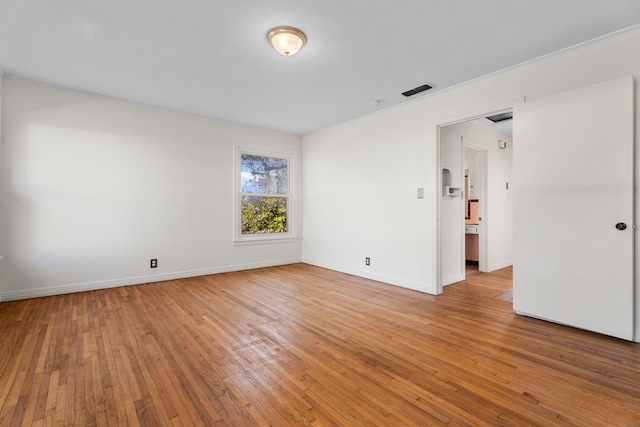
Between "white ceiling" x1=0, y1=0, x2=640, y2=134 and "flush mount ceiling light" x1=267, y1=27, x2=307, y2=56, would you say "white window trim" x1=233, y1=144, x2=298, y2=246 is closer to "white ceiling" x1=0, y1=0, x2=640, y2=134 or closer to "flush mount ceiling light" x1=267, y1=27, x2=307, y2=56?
"white ceiling" x1=0, y1=0, x2=640, y2=134

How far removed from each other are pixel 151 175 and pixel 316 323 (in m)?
3.31

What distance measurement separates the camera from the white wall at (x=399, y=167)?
2.70 m

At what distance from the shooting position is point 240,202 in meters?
5.20

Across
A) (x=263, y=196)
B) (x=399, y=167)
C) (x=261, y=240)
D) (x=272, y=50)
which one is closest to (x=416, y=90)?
(x=399, y=167)

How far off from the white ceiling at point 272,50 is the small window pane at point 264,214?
2.11 m

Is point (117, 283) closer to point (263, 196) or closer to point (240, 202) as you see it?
point (240, 202)

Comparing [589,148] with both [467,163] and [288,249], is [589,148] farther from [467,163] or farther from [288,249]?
[288,249]

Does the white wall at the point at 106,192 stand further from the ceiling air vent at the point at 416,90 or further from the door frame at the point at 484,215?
the door frame at the point at 484,215

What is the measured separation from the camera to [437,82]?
3404 millimetres

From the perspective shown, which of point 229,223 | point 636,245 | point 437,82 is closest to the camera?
point 636,245

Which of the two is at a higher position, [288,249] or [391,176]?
[391,176]

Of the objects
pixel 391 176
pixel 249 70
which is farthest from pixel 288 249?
pixel 249 70

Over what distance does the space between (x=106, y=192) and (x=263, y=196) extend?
7.87 ft

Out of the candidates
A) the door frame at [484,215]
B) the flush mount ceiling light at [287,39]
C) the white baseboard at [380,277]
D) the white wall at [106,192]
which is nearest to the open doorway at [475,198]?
the door frame at [484,215]
